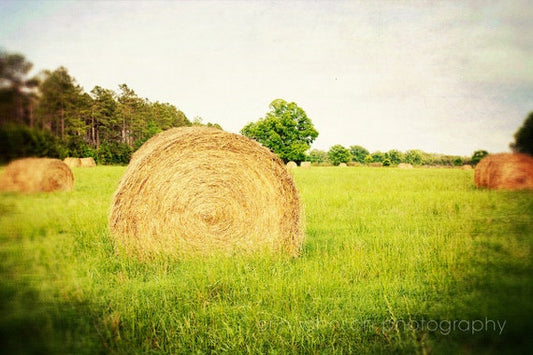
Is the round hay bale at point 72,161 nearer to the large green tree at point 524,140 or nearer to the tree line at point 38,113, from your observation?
the tree line at point 38,113

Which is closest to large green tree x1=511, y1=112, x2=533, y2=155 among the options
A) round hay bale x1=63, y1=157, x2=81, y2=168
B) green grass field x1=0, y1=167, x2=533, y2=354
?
green grass field x1=0, y1=167, x2=533, y2=354

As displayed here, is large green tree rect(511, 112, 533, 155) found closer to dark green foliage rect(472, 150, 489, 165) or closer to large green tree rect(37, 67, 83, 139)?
dark green foliage rect(472, 150, 489, 165)

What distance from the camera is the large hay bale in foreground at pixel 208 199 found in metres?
5.32

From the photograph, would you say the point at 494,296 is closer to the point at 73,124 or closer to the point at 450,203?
the point at 73,124

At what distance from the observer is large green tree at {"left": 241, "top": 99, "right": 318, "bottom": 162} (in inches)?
2286

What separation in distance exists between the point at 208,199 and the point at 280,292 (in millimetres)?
2585

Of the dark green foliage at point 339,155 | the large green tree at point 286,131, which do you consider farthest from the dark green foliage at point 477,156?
the dark green foliage at point 339,155

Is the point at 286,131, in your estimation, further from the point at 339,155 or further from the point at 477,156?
the point at 477,156

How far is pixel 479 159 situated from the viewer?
79.3 inches

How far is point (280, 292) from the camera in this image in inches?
142

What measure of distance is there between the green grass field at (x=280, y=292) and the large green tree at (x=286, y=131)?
51856mm

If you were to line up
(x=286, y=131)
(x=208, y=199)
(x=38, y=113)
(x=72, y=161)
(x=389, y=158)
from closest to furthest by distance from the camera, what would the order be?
(x=38, y=113) < (x=72, y=161) < (x=208, y=199) < (x=286, y=131) < (x=389, y=158)

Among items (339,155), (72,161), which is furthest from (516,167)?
(339,155)

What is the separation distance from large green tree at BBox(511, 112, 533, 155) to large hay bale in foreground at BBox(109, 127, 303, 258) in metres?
3.97
